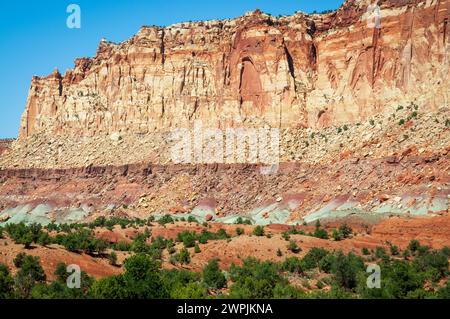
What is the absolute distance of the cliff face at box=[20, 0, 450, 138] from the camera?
266 ft

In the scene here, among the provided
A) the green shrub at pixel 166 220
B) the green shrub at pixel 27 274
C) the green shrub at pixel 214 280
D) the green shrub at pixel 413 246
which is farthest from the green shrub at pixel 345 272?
the green shrub at pixel 166 220

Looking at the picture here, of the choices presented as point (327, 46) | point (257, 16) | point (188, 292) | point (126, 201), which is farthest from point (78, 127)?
point (188, 292)

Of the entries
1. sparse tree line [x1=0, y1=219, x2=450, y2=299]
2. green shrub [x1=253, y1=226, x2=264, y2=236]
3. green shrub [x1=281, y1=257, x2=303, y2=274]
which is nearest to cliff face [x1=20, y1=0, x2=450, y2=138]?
green shrub [x1=253, y1=226, x2=264, y2=236]

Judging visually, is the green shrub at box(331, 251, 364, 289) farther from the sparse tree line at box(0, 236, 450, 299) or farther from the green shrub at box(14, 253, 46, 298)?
the green shrub at box(14, 253, 46, 298)

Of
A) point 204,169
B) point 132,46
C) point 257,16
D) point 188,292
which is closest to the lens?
point 188,292

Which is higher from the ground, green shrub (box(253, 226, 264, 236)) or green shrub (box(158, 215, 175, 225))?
green shrub (box(158, 215, 175, 225))

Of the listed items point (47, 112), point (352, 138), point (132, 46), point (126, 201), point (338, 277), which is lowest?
point (338, 277)

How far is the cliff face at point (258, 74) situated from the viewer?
8119 centimetres

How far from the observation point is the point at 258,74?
309 feet

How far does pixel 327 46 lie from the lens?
92.3 metres

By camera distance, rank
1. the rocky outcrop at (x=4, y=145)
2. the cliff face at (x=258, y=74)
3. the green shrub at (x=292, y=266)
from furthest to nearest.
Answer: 1. the rocky outcrop at (x=4, y=145)
2. the cliff face at (x=258, y=74)
3. the green shrub at (x=292, y=266)

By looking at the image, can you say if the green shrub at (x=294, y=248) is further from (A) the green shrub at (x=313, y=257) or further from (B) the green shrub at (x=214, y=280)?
(B) the green shrub at (x=214, y=280)

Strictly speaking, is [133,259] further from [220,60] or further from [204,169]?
[220,60]

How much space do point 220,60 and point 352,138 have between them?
2559 centimetres
